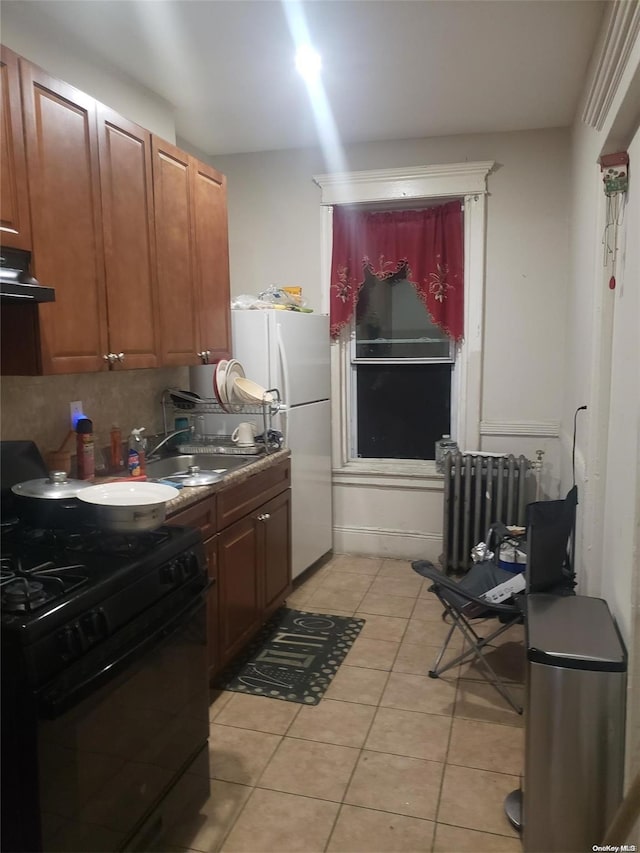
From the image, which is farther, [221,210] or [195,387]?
[195,387]

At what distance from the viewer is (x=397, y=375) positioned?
431 cm

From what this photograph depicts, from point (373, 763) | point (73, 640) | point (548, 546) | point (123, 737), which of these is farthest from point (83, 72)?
point (373, 763)

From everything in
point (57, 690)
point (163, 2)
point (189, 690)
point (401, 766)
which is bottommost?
point (401, 766)

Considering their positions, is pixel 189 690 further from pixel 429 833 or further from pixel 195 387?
pixel 195 387

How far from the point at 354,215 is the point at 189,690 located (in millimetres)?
3203

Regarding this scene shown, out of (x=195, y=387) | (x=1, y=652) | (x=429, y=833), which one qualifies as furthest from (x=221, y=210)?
(x=429, y=833)

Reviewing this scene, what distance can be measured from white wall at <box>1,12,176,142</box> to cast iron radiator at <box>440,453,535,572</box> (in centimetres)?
257

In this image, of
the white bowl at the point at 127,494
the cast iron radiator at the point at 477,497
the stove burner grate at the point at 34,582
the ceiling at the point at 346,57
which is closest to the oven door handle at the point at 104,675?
the stove burner grate at the point at 34,582

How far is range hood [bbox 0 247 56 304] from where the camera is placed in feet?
5.74

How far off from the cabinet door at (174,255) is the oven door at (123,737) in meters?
1.40

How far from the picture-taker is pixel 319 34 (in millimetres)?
2584

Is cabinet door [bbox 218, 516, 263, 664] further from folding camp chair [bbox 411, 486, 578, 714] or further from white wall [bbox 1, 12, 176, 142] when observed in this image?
white wall [bbox 1, 12, 176, 142]

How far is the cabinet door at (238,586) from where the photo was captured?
264 cm

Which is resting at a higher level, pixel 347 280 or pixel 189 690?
pixel 347 280
